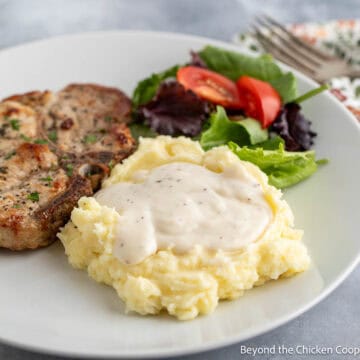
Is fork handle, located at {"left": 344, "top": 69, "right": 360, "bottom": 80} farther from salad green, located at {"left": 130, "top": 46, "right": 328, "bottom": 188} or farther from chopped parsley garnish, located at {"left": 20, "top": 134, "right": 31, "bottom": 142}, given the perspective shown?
chopped parsley garnish, located at {"left": 20, "top": 134, "right": 31, "bottom": 142}

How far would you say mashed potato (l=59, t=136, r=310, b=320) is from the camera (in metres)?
4.33

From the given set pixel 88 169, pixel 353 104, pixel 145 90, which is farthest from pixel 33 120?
pixel 353 104

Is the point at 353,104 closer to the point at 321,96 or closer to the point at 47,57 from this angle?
the point at 321,96

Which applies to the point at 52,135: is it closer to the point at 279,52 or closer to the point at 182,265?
the point at 182,265

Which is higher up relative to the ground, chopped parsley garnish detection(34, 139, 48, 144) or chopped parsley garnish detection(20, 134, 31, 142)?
chopped parsley garnish detection(34, 139, 48, 144)

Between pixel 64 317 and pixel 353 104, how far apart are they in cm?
434

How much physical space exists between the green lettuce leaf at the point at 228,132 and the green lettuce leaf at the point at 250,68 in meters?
0.58

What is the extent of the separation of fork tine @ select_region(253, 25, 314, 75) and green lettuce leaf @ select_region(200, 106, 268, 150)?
1786 millimetres

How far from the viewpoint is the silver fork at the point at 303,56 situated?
25.6 feet

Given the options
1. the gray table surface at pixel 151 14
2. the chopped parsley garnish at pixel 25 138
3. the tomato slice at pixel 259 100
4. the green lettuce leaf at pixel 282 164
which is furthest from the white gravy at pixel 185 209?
the gray table surface at pixel 151 14

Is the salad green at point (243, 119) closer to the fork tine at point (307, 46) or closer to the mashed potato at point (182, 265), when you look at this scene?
the mashed potato at point (182, 265)

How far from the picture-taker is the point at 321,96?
6.70 meters

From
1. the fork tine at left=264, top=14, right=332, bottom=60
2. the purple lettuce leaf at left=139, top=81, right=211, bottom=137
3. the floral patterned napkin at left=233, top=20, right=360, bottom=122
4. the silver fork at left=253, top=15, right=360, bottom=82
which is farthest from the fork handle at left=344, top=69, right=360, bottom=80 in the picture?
the purple lettuce leaf at left=139, top=81, right=211, bottom=137

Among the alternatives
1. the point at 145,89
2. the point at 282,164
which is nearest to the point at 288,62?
the point at 145,89
